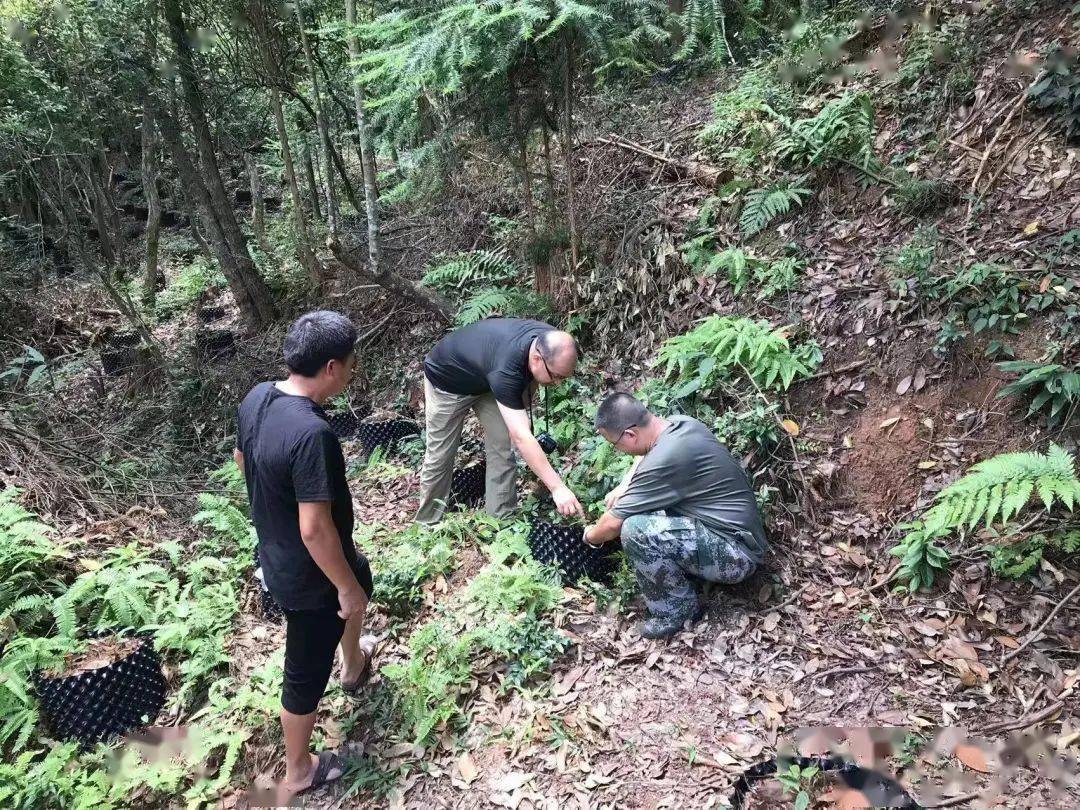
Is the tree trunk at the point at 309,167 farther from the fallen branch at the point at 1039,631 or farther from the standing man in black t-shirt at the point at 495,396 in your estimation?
the fallen branch at the point at 1039,631

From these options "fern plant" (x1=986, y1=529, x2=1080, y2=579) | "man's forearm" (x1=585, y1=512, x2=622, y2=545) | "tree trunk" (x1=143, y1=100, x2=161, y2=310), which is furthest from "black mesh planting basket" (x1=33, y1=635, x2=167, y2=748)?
"tree trunk" (x1=143, y1=100, x2=161, y2=310)

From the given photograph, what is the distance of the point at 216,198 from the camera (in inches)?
355

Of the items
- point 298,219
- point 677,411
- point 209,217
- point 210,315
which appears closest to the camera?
point 677,411

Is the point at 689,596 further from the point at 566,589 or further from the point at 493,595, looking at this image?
the point at 493,595

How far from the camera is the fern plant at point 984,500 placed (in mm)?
3023

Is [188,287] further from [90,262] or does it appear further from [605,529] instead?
[605,529]

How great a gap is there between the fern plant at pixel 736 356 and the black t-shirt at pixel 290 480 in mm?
2931

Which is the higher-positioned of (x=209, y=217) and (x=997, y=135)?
(x=209, y=217)

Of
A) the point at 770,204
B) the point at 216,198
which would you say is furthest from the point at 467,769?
the point at 216,198

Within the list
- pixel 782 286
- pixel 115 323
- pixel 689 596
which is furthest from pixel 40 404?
pixel 782 286

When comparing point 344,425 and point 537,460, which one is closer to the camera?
point 537,460

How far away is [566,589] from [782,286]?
117 inches

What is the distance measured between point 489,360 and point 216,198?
6863 millimetres

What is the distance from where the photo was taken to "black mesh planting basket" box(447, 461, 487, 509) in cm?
529
